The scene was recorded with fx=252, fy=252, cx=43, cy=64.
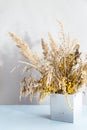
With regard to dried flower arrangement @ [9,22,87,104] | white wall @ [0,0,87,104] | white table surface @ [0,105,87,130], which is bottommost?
white table surface @ [0,105,87,130]

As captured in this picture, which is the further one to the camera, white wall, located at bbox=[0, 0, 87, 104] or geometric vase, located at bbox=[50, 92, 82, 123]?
white wall, located at bbox=[0, 0, 87, 104]

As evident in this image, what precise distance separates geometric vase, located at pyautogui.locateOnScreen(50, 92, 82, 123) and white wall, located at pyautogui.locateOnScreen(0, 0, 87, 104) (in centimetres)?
34

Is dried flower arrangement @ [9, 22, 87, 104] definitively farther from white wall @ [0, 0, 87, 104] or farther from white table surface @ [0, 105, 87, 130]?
white wall @ [0, 0, 87, 104]

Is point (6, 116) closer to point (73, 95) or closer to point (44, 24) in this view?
point (73, 95)

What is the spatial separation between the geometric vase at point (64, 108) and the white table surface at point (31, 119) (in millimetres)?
24

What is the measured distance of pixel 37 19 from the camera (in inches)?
52.9

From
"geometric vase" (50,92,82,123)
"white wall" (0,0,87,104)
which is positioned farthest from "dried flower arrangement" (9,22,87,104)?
"white wall" (0,0,87,104)

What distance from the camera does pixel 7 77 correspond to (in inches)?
54.2

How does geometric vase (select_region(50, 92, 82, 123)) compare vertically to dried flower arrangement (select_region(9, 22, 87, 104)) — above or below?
below

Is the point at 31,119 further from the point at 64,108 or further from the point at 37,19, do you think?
the point at 37,19

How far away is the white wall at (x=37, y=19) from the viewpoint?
134cm

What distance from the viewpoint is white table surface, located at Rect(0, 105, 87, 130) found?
1.04m

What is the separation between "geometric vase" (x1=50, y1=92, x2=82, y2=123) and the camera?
1077mm

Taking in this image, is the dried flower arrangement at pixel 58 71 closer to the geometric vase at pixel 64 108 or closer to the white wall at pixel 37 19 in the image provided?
the geometric vase at pixel 64 108
